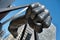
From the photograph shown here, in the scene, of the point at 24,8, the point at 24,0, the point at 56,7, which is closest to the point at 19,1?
the point at 24,0

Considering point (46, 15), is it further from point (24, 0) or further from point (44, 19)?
point (24, 0)

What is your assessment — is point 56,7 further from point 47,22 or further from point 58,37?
point 47,22

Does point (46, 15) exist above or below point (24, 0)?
above

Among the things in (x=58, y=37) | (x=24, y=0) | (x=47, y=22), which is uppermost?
(x=47, y=22)

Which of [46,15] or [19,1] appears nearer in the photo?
[46,15]

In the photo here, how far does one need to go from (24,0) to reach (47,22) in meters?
0.58

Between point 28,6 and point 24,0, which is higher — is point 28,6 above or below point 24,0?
above

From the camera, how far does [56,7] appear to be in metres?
1.00

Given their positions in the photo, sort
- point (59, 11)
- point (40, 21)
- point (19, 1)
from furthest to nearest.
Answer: point (59, 11) → point (19, 1) → point (40, 21)

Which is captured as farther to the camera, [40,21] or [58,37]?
[58,37]

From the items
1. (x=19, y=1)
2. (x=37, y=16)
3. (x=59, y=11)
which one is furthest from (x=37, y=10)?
(x=59, y=11)

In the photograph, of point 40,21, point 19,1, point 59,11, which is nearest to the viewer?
point 40,21

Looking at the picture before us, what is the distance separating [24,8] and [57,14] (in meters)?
0.67

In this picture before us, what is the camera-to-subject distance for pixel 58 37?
2.97 ft
